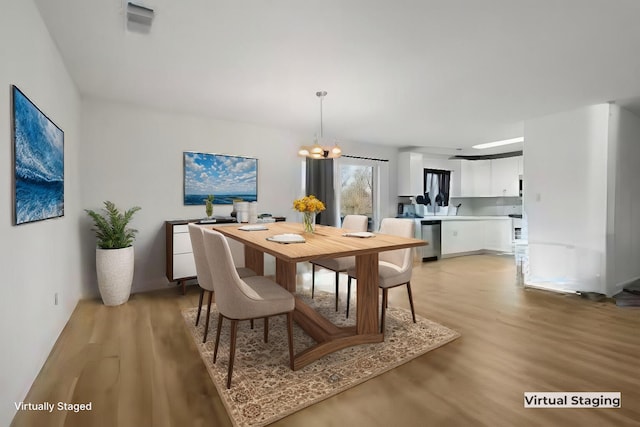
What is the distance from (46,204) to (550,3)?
3499 mm

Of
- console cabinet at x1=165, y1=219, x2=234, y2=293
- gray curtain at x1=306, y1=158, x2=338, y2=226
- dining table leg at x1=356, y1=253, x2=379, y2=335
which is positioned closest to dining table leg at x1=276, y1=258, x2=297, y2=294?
dining table leg at x1=356, y1=253, x2=379, y2=335

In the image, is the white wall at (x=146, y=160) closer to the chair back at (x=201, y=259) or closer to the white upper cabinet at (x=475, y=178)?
the chair back at (x=201, y=259)

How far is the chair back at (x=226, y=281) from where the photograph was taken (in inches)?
74.7

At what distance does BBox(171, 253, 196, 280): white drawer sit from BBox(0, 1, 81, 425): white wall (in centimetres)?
109

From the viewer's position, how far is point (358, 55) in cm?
250

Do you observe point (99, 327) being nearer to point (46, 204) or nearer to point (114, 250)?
point (114, 250)

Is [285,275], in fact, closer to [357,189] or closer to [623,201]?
[357,189]

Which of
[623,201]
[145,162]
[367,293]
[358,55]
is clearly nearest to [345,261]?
[367,293]

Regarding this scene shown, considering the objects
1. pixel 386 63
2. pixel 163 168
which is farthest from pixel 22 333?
pixel 386 63

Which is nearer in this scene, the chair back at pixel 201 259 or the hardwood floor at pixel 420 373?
the hardwood floor at pixel 420 373

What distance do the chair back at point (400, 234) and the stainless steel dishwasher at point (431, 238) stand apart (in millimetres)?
3174

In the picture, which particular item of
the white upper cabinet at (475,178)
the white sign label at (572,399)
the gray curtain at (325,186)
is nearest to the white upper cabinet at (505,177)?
the white upper cabinet at (475,178)

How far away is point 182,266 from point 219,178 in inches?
52.6

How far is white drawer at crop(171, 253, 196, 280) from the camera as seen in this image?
3812 mm
